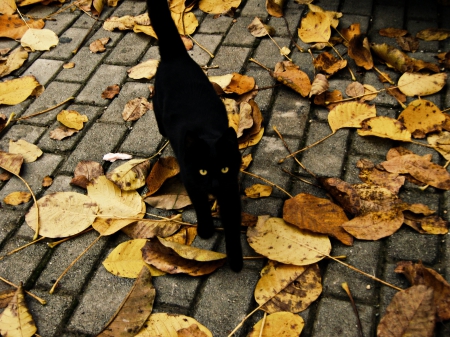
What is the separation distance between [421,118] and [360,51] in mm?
710

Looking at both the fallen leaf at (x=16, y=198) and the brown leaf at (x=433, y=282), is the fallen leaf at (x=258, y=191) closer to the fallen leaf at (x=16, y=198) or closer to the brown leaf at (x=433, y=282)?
the brown leaf at (x=433, y=282)

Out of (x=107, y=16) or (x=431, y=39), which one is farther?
(x=107, y=16)

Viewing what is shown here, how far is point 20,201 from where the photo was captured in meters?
2.65

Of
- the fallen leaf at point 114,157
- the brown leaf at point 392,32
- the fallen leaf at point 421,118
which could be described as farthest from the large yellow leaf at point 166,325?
the brown leaf at point 392,32

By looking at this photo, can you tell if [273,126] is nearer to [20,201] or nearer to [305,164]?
[305,164]

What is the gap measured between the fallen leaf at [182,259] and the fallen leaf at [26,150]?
106 cm

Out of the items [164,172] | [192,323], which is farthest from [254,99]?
→ [192,323]

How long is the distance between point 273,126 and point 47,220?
4.42 ft

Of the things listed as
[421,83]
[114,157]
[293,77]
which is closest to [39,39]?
[114,157]

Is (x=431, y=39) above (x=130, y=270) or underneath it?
above

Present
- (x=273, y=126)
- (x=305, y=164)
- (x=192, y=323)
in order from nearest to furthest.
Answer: (x=192, y=323) < (x=305, y=164) < (x=273, y=126)

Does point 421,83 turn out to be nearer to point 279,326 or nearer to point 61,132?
point 279,326

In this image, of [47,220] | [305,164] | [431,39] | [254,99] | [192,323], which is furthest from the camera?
[431,39]

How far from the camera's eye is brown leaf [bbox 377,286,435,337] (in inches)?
73.7
